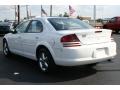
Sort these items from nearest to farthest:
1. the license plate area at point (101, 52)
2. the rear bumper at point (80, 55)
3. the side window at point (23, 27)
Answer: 1. the rear bumper at point (80, 55)
2. the license plate area at point (101, 52)
3. the side window at point (23, 27)

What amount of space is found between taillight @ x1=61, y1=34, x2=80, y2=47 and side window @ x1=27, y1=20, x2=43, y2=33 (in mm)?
1188

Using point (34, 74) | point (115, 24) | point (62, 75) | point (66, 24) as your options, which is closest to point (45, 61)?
point (34, 74)

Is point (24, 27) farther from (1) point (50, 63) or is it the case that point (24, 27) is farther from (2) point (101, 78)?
(2) point (101, 78)

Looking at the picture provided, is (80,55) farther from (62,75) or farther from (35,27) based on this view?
(35,27)

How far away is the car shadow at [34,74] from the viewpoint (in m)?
6.16

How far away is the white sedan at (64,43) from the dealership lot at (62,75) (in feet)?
1.16

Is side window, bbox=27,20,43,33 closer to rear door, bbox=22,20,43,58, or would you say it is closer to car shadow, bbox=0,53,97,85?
rear door, bbox=22,20,43,58

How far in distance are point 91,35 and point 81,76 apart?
1.03 meters

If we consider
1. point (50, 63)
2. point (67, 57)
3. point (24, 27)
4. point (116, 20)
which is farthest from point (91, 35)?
point (116, 20)

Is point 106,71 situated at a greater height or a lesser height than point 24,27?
lesser

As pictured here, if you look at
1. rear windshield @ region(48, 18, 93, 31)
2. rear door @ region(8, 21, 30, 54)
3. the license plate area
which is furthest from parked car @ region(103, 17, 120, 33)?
the license plate area

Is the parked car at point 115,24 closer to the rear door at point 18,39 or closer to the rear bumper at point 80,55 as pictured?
the rear door at point 18,39

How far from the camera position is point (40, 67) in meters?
6.98

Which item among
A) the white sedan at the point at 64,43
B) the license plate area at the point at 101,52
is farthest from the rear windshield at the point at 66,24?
the license plate area at the point at 101,52
